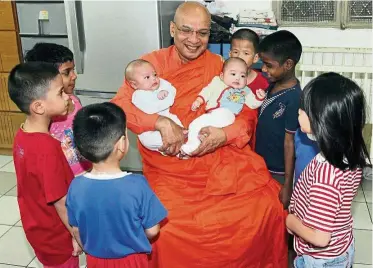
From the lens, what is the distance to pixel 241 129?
6.95 ft

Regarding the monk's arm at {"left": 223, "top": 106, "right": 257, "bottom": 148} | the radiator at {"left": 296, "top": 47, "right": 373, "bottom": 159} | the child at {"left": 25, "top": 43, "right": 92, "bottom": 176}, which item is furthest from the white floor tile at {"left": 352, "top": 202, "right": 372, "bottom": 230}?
the child at {"left": 25, "top": 43, "right": 92, "bottom": 176}

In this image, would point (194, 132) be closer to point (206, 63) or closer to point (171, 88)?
point (171, 88)

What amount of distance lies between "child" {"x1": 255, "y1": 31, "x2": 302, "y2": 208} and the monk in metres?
0.09

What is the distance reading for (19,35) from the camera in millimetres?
3529

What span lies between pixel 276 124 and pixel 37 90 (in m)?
1.08

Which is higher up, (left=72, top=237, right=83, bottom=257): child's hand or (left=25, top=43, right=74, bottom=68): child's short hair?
(left=25, top=43, right=74, bottom=68): child's short hair

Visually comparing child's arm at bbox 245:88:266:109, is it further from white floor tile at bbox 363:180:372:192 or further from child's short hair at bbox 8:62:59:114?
white floor tile at bbox 363:180:372:192

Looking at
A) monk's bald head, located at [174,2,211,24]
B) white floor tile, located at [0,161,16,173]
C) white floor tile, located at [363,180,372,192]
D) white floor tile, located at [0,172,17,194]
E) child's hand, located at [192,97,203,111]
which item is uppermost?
monk's bald head, located at [174,2,211,24]

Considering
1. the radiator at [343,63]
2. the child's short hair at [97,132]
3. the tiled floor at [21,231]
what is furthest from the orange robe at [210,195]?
the radiator at [343,63]

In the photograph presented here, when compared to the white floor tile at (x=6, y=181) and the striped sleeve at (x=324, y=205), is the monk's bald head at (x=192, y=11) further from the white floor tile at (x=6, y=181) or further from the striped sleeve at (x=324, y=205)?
the white floor tile at (x=6, y=181)

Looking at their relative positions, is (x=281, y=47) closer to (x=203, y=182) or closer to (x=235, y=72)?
(x=235, y=72)

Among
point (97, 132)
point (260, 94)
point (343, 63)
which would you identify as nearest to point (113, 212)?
point (97, 132)

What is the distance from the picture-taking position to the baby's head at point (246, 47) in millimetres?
2305

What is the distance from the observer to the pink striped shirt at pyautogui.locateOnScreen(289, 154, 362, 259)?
1399 mm
